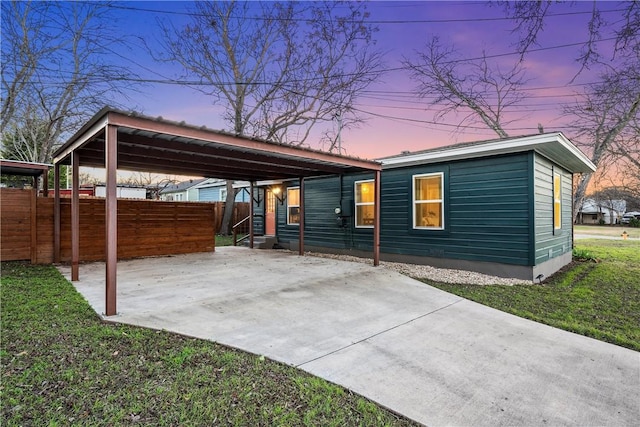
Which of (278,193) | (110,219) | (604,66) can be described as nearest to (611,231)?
(604,66)

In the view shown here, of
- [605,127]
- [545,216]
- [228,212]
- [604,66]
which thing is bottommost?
[545,216]

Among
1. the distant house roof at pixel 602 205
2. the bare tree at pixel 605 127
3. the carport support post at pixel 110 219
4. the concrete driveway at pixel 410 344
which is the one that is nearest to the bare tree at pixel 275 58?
the bare tree at pixel 605 127

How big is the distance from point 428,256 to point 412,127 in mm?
8602

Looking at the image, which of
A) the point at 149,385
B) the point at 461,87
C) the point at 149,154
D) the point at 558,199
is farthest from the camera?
the point at 461,87

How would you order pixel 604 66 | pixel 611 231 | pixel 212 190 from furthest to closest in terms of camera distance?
pixel 611 231
pixel 212 190
pixel 604 66

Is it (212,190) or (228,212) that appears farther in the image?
(212,190)

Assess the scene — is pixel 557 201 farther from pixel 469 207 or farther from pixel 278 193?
pixel 278 193

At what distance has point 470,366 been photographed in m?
2.65

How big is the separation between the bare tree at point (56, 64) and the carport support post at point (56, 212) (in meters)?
7.14

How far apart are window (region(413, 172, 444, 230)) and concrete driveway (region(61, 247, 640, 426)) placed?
232 centimetres

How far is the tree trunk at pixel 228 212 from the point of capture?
50.4 feet

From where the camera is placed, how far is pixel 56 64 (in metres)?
12.0

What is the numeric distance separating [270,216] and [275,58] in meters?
7.48

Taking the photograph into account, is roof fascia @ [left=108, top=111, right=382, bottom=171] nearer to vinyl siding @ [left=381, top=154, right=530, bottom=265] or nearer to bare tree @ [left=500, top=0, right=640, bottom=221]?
vinyl siding @ [left=381, top=154, right=530, bottom=265]
